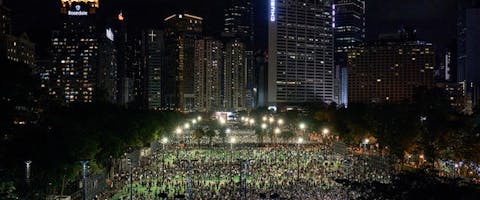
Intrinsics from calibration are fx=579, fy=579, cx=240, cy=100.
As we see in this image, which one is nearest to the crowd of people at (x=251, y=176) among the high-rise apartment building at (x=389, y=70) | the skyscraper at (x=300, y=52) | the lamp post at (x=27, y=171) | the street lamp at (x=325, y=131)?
the lamp post at (x=27, y=171)

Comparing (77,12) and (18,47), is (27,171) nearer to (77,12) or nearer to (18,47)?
(18,47)

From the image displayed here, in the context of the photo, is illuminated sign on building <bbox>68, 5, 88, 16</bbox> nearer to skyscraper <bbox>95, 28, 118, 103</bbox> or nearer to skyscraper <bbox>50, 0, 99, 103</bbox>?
skyscraper <bbox>50, 0, 99, 103</bbox>

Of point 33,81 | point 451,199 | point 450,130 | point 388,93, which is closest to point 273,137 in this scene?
point 450,130

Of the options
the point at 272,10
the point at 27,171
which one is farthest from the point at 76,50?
the point at 27,171

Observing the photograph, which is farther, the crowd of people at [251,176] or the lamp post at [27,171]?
the crowd of people at [251,176]

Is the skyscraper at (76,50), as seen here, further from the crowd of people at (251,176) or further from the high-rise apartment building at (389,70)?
the crowd of people at (251,176)

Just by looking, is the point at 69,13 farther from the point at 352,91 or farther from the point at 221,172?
the point at 221,172

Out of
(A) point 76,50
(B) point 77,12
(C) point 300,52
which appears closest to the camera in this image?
(A) point 76,50
